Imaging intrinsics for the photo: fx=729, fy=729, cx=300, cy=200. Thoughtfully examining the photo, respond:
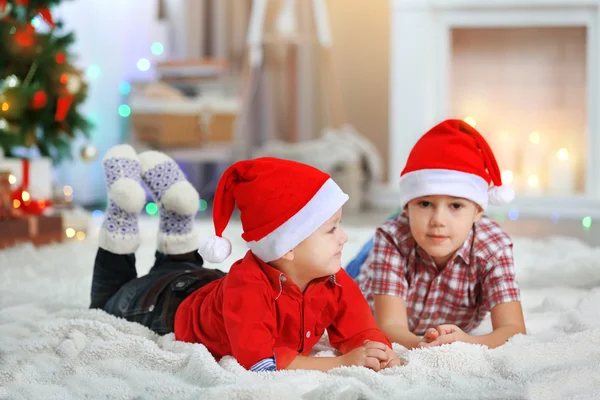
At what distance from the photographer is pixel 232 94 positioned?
3.87 metres

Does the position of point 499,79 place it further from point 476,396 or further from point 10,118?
point 476,396

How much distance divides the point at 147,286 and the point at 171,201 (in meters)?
0.16

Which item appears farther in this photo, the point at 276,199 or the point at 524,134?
the point at 524,134

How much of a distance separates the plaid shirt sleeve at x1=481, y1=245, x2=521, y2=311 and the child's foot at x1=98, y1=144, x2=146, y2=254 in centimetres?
62

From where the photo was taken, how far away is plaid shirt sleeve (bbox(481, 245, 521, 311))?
1244 mm

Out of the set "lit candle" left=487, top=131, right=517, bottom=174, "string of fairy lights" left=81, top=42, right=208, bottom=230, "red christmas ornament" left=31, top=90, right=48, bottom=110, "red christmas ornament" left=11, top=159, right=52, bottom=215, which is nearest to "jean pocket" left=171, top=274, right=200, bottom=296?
"red christmas ornament" left=11, top=159, right=52, bottom=215

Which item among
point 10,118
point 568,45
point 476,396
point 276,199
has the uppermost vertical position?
point 568,45

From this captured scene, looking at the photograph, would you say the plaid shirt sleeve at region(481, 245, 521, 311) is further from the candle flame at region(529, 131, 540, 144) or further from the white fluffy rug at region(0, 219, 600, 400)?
the candle flame at region(529, 131, 540, 144)

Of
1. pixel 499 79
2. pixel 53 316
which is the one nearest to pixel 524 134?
pixel 499 79

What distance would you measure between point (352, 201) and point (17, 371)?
8.97ft

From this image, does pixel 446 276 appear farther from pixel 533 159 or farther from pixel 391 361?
pixel 533 159

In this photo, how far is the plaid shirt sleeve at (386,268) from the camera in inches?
50.9

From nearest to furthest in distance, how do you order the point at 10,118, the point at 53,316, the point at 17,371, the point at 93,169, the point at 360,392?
1. the point at 360,392
2. the point at 17,371
3. the point at 53,316
4. the point at 10,118
5. the point at 93,169

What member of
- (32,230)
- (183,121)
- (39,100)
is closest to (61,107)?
(39,100)
